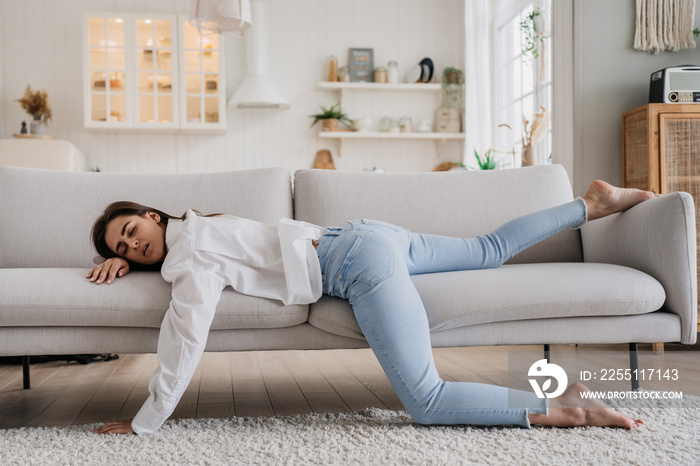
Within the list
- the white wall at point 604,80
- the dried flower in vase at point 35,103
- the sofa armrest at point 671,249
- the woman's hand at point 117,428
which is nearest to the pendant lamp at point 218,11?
the white wall at point 604,80

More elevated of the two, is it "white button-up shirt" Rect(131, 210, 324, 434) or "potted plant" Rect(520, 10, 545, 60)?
"potted plant" Rect(520, 10, 545, 60)

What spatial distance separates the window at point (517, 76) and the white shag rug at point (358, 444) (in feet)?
9.15

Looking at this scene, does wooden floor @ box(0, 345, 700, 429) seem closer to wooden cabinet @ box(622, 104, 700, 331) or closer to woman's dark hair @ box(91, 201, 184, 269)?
Result: woman's dark hair @ box(91, 201, 184, 269)

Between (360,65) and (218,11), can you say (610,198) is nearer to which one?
(218,11)

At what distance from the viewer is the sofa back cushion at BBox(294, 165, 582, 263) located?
2.31 metres

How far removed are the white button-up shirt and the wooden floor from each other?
1.28 ft

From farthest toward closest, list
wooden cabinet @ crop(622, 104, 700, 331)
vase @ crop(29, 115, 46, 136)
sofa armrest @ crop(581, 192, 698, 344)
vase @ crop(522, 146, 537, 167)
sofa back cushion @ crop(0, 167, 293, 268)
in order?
vase @ crop(29, 115, 46, 136)
vase @ crop(522, 146, 537, 167)
wooden cabinet @ crop(622, 104, 700, 331)
sofa back cushion @ crop(0, 167, 293, 268)
sofa armrest @ crop(581, 192, 698, 344)

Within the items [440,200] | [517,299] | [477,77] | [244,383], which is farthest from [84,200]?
[477,77]

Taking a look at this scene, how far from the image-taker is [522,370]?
2.50 m

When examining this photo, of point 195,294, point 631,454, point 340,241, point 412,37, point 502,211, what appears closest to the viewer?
point 631,454

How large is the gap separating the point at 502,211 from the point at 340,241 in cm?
90

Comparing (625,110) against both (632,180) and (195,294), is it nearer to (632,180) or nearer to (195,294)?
(632,180)

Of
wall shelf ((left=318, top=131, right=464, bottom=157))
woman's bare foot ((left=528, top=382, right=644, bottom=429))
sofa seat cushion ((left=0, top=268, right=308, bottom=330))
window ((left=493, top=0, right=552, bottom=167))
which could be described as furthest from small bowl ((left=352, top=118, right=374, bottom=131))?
woman's bare foot ((left=528, top=382, right=644, bottom=429))

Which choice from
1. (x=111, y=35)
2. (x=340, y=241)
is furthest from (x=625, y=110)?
(x=111, y=35)
